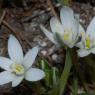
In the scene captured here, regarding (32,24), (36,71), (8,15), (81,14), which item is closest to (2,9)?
(8,15)

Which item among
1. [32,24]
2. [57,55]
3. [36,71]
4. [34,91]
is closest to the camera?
[36,71]

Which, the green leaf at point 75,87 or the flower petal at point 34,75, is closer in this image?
the flower petal at point 34,75

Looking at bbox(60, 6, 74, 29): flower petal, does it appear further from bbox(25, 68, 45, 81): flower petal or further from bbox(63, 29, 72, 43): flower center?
bbox(25, 68, 45, 81): flower petal

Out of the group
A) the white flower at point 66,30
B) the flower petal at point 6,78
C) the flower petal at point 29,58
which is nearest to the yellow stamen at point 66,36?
the white flower at point 66,30

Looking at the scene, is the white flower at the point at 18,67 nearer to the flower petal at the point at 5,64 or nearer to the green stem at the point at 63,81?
the flower petal at the point at 5,64

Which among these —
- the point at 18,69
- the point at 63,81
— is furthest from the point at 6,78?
the point at 63,81

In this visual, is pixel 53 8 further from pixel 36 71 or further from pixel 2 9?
pixel 36 71

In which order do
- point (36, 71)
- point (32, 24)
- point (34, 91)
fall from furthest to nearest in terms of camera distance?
point (32, 24) < point (34, 91) < point (36, 71)
